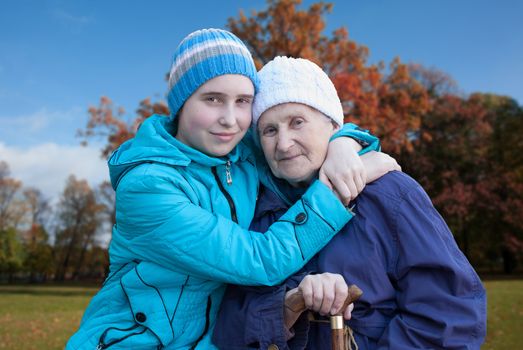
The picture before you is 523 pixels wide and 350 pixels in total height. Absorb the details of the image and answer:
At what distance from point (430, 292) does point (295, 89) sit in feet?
3.86

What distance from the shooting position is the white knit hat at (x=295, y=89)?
99.8 inches

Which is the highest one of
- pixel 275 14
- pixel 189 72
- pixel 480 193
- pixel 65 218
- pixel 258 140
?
pixel 275 14

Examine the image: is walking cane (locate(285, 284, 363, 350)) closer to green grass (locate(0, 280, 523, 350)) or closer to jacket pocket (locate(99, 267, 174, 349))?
jacket pocket (locate(99, 267, 174, 349))

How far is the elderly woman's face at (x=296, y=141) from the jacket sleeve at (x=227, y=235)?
23 centimetres

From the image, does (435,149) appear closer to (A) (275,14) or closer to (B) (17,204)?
(A) (275,14)

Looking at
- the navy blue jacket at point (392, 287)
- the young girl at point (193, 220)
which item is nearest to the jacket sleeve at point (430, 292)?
the navy blue jacket at point (392, 287)

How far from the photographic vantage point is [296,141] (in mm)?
2498

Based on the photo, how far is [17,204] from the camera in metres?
49.8

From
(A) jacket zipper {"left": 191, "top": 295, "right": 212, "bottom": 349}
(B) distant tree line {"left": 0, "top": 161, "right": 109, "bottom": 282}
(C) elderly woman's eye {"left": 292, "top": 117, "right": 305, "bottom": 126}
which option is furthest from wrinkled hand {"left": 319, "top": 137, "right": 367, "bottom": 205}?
(B) distant tree line {"left": 0, "top": 161, "right": 109, "bottom": 282}

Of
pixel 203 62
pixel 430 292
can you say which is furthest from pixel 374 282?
pixel 203 62

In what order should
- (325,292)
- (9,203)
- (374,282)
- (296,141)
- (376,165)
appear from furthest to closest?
(9,203)
(296,141)
(376,165)
(374,282)
(325,292)

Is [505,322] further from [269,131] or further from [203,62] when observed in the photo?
[203,62]

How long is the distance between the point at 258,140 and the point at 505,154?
35096mm

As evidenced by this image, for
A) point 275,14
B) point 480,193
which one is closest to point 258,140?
point 275,14
